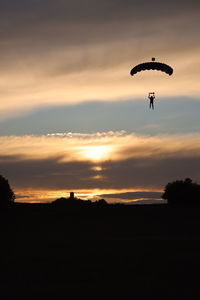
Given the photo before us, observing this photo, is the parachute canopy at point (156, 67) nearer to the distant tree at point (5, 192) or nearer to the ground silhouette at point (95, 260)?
the ground silhouette at point (95, 260)

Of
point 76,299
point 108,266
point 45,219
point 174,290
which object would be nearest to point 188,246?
point 108,266

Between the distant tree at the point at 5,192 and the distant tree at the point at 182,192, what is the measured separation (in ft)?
101

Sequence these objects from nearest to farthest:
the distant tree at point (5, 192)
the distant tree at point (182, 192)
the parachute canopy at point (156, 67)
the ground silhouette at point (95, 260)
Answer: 1. the ground silhouette at point (95, 260)
2. the parachute canopy at point (156, 67)
3. the distant tree at point (5, 192)
4. the distant tree at point (182, 192)

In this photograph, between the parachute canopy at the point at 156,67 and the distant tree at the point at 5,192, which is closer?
the parachute canopy at the point at 156,67

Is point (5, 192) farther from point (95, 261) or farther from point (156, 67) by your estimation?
point (95, 261)

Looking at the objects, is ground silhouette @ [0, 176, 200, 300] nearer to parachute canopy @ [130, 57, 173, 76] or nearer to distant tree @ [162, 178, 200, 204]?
parachute canopy @ [130, 57, 173, 76]

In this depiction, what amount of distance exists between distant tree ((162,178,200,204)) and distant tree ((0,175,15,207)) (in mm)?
30702

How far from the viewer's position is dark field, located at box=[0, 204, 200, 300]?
27641 mm

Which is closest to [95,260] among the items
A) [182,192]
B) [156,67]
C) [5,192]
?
[156,67]

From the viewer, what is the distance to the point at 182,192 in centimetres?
10156

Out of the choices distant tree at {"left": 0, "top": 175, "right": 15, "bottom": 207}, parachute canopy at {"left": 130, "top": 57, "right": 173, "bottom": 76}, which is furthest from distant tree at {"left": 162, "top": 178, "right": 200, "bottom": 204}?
parachute canopy at {"left": 130, "top": 57, "right": 173, "bottom": 76}

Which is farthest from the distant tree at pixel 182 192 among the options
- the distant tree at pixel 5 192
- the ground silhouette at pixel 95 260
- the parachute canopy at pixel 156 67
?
the parachute canopy at pixel 156 67

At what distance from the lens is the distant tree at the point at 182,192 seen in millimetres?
100188

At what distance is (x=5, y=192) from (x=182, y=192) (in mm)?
34381
